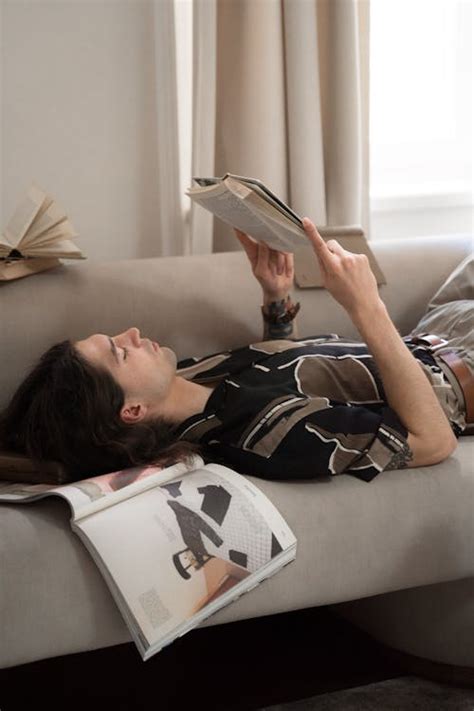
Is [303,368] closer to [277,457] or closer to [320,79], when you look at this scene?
[277,457]

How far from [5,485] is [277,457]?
0.50 metres

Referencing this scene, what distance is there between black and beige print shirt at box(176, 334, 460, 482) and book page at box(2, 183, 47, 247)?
44cm

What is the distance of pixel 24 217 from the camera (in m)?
2.21

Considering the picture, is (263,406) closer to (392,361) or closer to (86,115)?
(392,361)

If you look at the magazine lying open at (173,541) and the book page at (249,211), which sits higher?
the book page at (249,211)

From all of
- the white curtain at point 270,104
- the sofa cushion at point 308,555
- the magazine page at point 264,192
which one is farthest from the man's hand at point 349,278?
the white curtain at point 270,104

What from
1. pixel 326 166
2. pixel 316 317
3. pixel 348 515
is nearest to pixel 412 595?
pixel 348 515

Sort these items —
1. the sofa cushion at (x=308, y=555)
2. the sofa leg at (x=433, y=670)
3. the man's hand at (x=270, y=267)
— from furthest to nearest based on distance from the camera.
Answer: the man's hand at (x=270, y=267)
the sofa leg at (x=433, y=670)
the sofa cushion at (x=308, y=555)

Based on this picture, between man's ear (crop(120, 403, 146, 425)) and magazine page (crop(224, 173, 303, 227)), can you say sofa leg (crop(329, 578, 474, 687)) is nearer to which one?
man's ear (crop(120, 403, 146, 425))

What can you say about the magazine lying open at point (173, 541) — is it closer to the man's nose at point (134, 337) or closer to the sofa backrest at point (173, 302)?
the man's nose at point (134, 337)

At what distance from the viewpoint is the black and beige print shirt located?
69.5 inches

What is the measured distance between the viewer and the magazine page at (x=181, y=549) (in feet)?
4.93

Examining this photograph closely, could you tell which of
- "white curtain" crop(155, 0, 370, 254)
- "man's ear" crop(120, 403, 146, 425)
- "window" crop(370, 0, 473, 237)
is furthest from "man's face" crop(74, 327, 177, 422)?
"window" crop(370, 0, 473, 237)

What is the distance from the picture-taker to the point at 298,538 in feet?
5.43
